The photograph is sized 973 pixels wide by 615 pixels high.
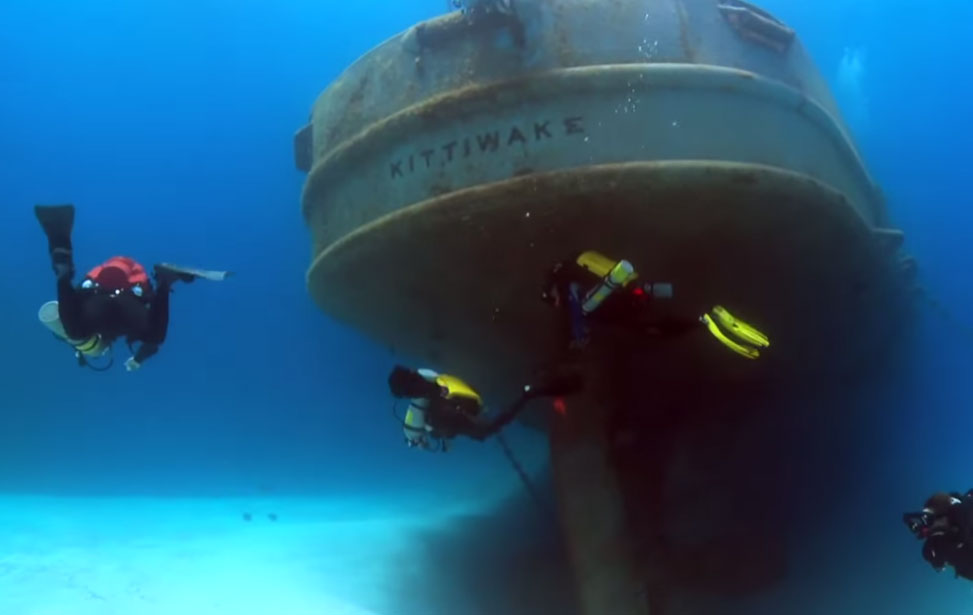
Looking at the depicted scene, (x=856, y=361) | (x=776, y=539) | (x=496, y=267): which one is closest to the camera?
(x=496, y=267)

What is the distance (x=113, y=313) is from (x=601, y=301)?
3140 mm

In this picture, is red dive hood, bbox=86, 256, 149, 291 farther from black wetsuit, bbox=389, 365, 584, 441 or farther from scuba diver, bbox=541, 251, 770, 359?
scuba diver, bbox=541, 251, 770, 359

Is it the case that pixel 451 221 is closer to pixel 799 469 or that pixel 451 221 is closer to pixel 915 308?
pixel 799 469

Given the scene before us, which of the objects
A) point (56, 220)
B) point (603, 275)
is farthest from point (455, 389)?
point (56, 220)

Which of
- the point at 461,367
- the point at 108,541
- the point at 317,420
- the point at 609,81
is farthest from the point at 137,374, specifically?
the point at 609,81

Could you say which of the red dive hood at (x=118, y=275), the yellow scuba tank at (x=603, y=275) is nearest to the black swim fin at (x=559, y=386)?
the yellow scuba tank at (x=603, y=275)

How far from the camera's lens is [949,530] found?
169 inches

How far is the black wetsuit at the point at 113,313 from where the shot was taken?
470 cm

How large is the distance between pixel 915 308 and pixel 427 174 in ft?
21.0

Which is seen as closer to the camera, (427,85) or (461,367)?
(427,85)

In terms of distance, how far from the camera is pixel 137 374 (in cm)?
2012

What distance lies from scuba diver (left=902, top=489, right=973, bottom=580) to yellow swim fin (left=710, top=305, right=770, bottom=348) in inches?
52.9

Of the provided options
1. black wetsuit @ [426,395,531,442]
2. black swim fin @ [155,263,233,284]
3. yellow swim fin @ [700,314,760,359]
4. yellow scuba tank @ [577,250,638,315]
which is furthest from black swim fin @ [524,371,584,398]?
black swim fin @ [155,263,233,284]

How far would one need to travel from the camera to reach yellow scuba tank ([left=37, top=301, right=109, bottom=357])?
16.1ft
